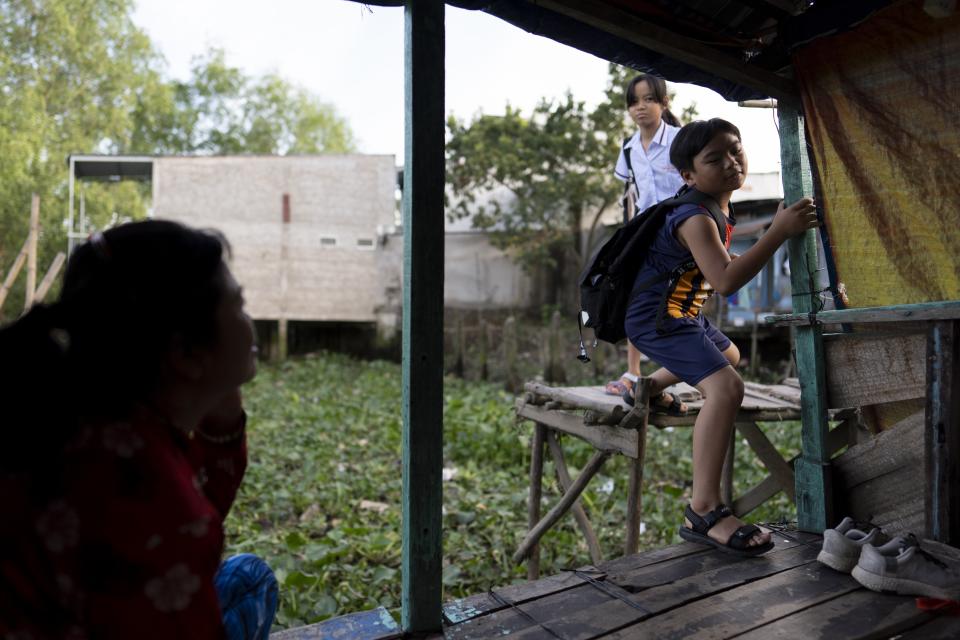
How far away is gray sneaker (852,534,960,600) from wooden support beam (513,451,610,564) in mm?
1480

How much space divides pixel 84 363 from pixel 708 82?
2708mm

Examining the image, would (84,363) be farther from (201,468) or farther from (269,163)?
(269,163)

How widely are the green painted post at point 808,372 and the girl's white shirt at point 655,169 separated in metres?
0.93

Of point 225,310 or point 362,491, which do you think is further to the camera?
point 362,491

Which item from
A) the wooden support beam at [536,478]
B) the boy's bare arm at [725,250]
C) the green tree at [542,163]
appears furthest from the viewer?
the green tree at [542,163]

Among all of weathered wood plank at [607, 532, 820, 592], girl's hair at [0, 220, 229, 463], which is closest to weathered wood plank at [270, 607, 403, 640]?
weathered wood plank at [607, 532, 820, 592]

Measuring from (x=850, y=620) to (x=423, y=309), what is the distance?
1548 millimetres

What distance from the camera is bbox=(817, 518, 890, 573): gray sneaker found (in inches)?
89.7

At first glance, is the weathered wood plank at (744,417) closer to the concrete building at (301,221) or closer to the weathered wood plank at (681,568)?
the weathered wood plank at (681,568)

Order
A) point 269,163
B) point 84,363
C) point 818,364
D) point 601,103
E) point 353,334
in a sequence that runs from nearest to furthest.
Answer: point 84,363
point 818,364
point 601,103
point 269,163
point 353,334

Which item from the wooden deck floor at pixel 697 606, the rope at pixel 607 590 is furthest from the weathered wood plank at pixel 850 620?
the rope at pixel 607 590

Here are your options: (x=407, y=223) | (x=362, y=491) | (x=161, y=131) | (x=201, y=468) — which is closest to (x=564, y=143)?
(x=362, y=491)

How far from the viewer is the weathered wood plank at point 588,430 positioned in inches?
129

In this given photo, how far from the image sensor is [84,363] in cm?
102
